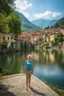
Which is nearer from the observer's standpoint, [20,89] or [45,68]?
[20,89]

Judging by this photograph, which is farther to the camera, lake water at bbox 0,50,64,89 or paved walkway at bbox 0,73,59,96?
lake water at bbox 0,50,64,89

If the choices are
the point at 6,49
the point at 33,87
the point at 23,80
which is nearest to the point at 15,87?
the point at 33,87

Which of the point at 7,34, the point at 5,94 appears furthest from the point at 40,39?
the point at 5,94

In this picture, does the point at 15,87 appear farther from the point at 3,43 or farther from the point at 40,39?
the point at 40,39

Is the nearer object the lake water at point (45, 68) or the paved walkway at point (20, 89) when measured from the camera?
the paved walkway at point (20, 89)

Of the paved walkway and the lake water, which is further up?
the paved walkway

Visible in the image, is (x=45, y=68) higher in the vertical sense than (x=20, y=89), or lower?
lower

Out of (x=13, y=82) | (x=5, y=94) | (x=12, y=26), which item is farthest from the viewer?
(x=12, y=26)

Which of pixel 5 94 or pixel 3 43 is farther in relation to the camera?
pixel 3 43

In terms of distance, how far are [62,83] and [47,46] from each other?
110756 millimetres

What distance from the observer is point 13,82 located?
48.7 feet

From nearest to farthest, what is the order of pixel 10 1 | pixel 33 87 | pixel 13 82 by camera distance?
pixel 33 87 → pixel 13 82 → pixel 10 1

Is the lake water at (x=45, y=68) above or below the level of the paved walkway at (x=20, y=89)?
below

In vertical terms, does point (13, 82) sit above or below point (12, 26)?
below
